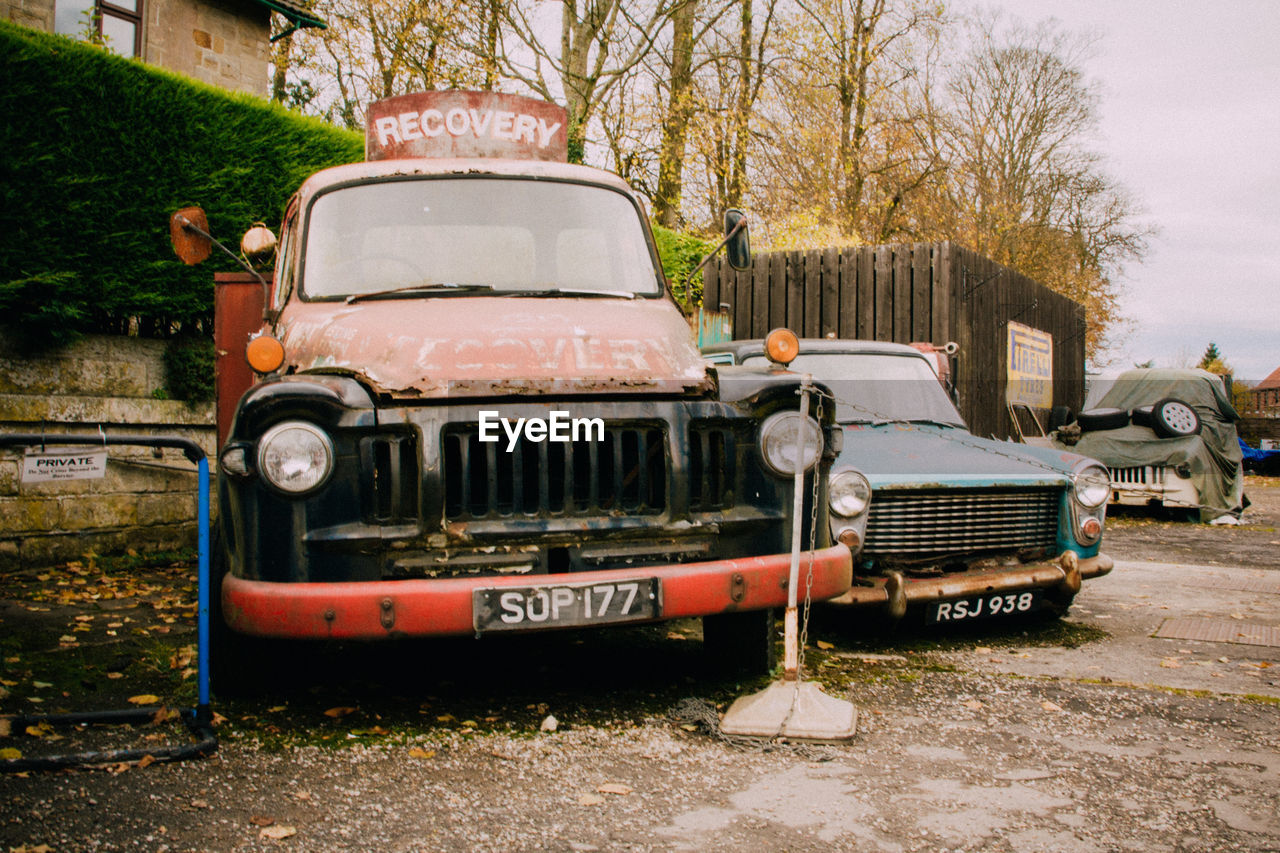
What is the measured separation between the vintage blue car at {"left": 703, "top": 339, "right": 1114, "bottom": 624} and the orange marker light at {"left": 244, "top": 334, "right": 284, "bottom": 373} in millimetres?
2618

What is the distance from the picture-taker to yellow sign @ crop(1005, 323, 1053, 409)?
13.6 m

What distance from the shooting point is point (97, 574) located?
7.49 meters

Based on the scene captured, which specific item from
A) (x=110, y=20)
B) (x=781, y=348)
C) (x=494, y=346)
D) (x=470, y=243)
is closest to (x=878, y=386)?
(x=781, y=348)

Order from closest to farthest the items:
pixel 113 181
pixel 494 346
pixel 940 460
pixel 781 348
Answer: pixel 494 346
pixel 781 348
pixel 940 460
pixel 113 181

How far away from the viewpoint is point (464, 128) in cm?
572

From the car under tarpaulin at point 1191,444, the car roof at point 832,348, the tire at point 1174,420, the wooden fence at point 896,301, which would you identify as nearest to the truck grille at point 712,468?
the car roof at point 832,348

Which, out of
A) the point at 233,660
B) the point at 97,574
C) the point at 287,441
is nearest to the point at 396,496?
the point at 287,441

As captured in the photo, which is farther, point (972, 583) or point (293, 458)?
point (972, 583)

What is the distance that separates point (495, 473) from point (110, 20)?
1437 centimetres

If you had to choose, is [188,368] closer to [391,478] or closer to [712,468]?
[391,478]

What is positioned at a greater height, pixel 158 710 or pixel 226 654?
pixel 226 654

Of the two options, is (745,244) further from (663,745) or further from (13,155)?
(13,155)

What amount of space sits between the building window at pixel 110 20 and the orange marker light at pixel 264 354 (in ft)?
39.9

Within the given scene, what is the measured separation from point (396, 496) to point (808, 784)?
66.7 inches
